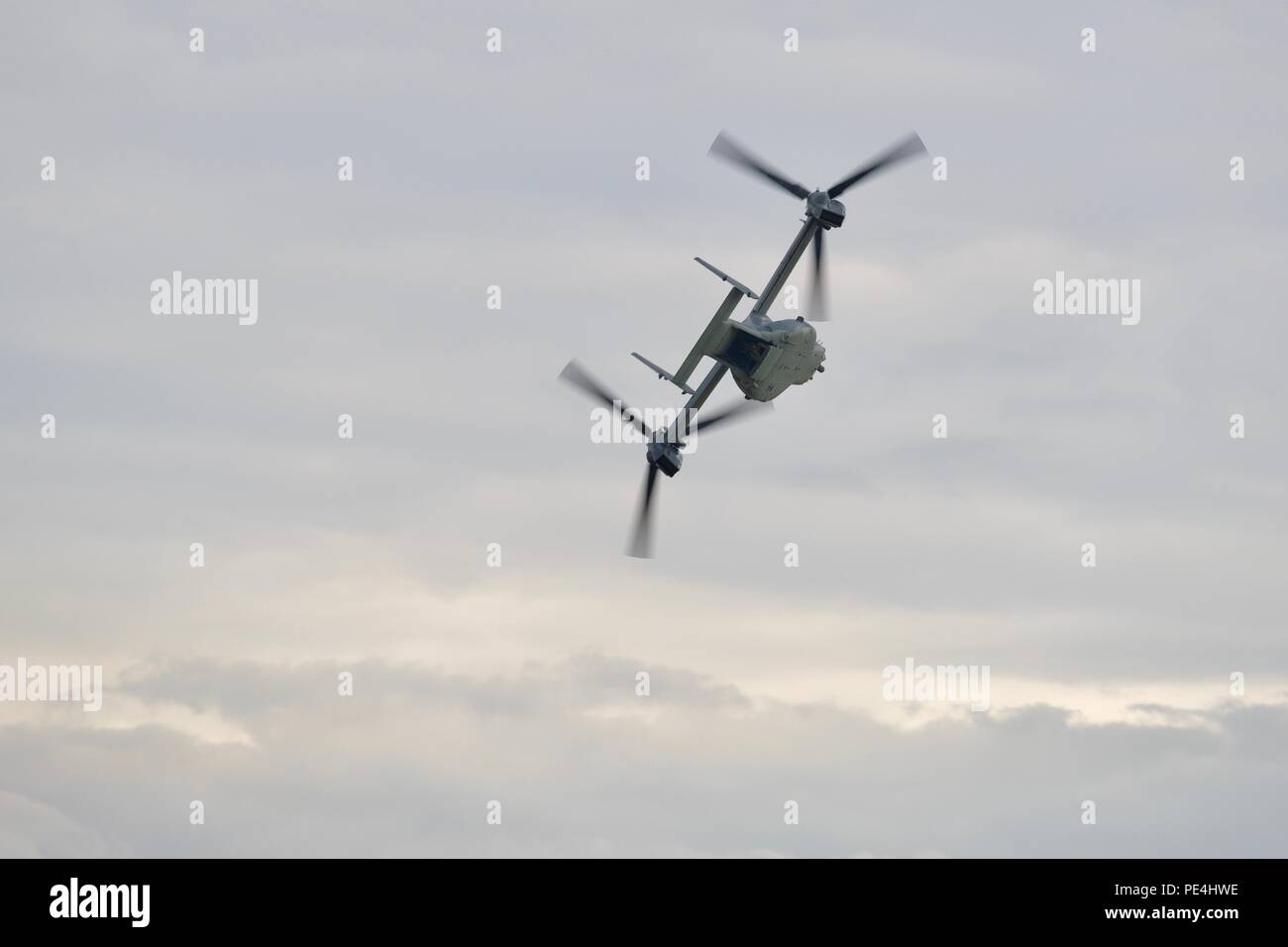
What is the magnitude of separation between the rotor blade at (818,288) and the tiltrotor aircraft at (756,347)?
62 mm

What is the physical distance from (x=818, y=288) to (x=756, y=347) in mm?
7083

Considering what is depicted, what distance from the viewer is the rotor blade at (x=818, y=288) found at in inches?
4759

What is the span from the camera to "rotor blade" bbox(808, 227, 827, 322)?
121 m

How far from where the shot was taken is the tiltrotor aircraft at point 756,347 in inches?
4636

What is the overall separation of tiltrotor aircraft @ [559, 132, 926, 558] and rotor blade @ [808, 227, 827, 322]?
0.20ft

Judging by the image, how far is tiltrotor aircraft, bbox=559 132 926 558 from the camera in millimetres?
117750

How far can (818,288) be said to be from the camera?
12188 cm
